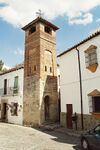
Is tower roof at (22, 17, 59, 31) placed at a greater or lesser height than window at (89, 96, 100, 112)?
greater

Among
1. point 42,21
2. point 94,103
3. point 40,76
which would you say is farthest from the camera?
point 42,21

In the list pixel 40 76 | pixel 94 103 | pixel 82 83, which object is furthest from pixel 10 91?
pixel 94 103

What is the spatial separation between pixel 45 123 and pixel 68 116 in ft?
10.3

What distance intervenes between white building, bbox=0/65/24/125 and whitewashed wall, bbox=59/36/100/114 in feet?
19.6

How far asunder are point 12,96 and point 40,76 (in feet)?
17.6

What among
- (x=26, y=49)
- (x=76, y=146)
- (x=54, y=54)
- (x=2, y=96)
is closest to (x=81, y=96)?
(x=76, y=146)

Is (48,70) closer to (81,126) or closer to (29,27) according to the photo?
(29,27)

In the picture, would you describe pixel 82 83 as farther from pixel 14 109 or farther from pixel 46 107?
pixel 14 109

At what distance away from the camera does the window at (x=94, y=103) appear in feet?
44.9

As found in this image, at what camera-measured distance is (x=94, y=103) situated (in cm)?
1393

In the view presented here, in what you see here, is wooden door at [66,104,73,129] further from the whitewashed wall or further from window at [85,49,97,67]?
window at [85,49,97,67]

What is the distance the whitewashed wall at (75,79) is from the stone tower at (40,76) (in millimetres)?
2630

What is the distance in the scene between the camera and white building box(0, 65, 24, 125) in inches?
843

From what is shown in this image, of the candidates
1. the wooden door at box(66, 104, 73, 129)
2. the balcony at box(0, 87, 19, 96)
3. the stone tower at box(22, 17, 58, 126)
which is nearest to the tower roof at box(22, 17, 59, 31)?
the stone tower at box(22, 17, 58, 126)
